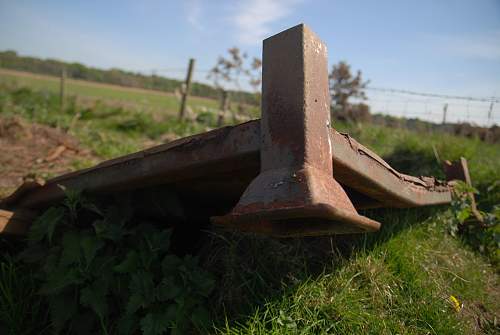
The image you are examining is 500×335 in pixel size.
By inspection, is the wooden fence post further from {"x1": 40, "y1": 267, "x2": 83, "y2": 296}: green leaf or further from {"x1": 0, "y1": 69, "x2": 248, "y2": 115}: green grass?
{"x1": 40, "y1": 267, "x2": 83, "y2": 296}: green leaf

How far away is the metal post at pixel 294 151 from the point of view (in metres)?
1.17

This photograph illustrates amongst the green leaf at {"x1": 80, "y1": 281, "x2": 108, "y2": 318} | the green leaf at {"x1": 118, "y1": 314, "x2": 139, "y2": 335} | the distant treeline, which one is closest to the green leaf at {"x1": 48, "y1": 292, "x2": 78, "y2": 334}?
the green leaf at {"x1": 80, "y1": 281, "x2": 108, "y2": 318}

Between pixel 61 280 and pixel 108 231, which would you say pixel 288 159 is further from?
pixel 61 280

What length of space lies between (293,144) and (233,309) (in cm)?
124

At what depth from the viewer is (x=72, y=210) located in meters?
2.22

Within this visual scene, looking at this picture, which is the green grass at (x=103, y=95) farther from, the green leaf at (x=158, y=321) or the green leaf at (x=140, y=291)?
the green leaf at (x=158, y=321)

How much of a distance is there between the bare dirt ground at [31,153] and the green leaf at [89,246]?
226 cm

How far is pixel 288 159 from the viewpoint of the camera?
51.3 inches

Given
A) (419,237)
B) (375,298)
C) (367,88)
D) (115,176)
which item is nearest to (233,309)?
(375,298)

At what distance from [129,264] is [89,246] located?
266 millimetres

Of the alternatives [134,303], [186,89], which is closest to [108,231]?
[134,303]

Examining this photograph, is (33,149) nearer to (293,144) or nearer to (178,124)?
(178,124)

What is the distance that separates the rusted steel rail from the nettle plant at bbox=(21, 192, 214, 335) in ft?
1.43

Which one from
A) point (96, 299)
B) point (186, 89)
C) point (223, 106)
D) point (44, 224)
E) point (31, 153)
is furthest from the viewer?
point (186, 89)
